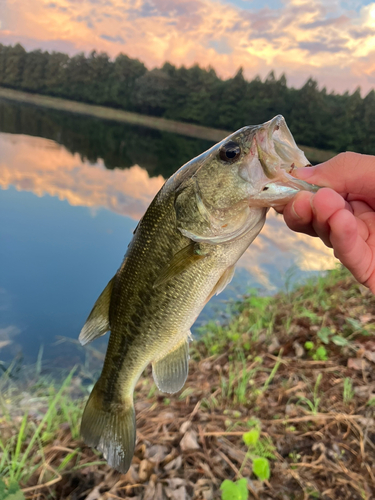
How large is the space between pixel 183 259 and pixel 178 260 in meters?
0.03

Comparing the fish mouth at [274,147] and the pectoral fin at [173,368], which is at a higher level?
the fish mouth at [274,147]

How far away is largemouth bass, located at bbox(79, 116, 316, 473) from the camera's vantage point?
160 cm

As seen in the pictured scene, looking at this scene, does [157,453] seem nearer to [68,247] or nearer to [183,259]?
[183,259]

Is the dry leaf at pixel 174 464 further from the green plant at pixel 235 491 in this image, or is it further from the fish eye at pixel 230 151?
the fish eye at pixel 230 151

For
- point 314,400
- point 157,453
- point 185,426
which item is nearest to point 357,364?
point 314,400

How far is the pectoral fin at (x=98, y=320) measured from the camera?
2.01 metres

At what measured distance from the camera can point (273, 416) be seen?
2.97 metres

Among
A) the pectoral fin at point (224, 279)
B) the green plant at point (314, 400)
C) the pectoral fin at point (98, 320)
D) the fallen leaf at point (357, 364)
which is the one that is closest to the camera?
the pectoral fin at point (224, 279)

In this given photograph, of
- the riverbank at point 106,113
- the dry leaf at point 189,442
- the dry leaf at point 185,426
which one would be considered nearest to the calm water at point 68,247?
the dry leaf at point 185,426

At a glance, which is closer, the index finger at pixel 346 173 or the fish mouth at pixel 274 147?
the fish mouth at pixel 274 147

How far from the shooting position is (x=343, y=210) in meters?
1.53

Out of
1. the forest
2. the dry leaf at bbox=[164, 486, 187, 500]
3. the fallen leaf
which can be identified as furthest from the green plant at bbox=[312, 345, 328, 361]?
the forest

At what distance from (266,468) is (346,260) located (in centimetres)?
154

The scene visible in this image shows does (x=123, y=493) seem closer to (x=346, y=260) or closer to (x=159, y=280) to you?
(x=159, y=280)
